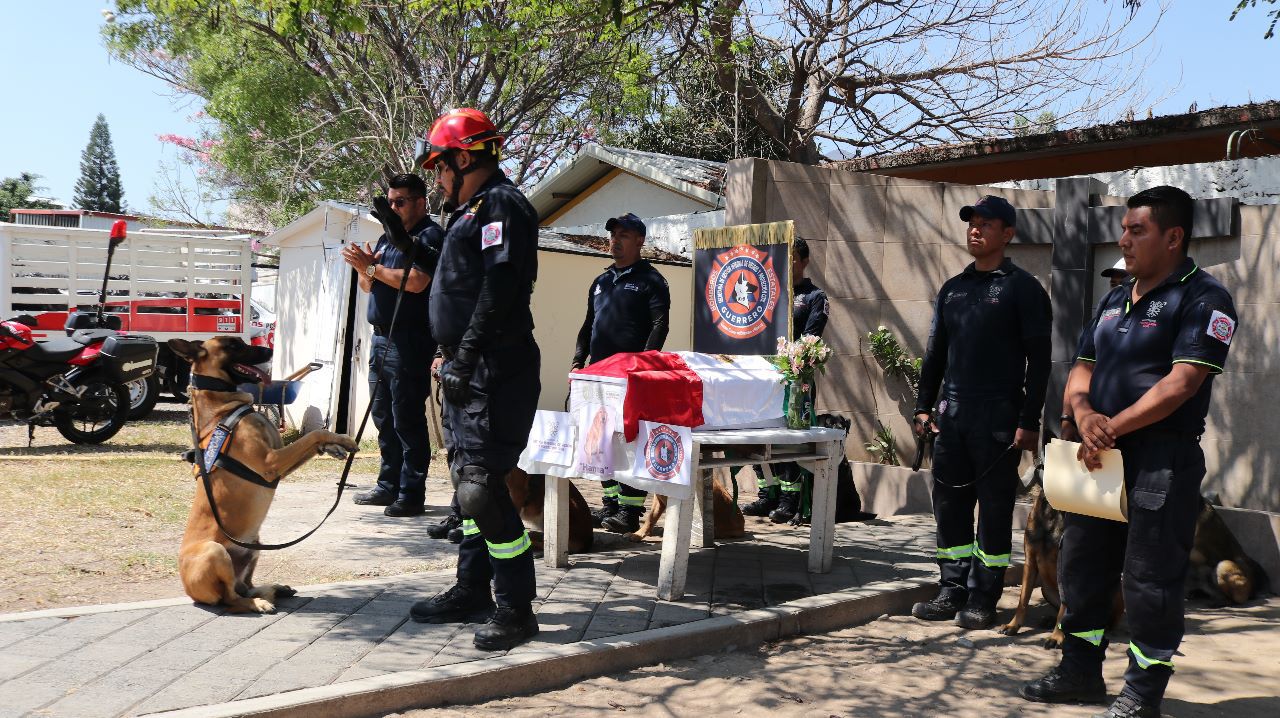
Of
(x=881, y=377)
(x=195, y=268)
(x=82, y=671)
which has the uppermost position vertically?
(x=195, y=268)

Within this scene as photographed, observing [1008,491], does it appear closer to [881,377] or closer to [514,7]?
[881,377]

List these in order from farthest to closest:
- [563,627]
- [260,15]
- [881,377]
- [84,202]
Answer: [84,202] → [260,15] → [881,377] → [563,627]

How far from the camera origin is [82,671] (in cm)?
420

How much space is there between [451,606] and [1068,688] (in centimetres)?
289

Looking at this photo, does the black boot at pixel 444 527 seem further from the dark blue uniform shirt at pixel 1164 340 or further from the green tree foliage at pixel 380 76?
the green tree foliage at pixel 380 76

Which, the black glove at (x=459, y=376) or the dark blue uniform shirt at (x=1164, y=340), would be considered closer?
the dark blue uniform shirt at (x=1164, y=340)

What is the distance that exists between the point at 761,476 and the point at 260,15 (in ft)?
43.7

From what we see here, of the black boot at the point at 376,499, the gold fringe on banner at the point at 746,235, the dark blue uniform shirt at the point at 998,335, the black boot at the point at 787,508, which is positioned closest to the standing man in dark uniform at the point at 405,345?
the black boot at the point at 376,499

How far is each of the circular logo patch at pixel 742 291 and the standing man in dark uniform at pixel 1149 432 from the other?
318 centimetres

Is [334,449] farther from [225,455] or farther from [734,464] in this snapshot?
[734,464]

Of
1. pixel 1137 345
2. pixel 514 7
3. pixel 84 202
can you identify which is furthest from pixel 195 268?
pixel 84 202

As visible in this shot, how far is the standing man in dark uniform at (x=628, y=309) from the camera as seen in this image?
7.39m

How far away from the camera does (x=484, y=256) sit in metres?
4.76

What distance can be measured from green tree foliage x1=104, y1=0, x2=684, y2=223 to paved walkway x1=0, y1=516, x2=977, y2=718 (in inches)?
337
